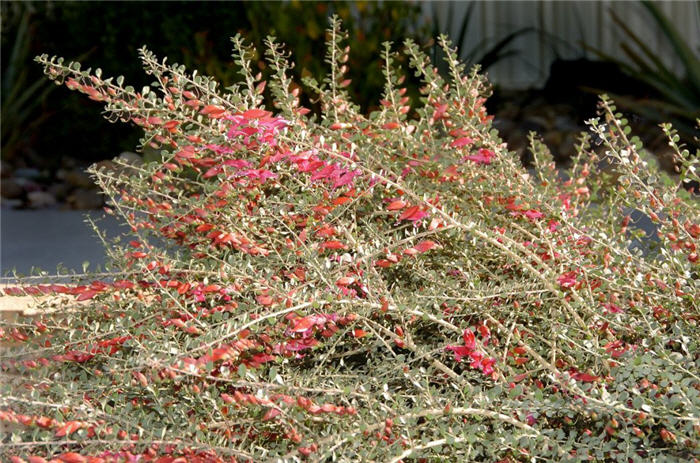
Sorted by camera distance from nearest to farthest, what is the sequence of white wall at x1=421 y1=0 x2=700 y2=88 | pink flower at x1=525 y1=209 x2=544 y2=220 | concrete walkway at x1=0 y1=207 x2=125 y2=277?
pink flower at x1=525 y1=209 x2=544 y2=220
concrete walkway at x1=0 y1=207 x2=125 y2=277
white wall at x1=421 y1=0 x2=700 y2=88

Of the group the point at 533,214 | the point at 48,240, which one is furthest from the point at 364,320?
the point at 48,240

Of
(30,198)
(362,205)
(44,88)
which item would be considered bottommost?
(30,198)

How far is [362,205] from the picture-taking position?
6.97 ft

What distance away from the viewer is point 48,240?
17.6ft

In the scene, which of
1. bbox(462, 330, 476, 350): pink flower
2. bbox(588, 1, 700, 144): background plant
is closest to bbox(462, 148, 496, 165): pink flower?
bbox(462, 330, 476, 350): pink flower

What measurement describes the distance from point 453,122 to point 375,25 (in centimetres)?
381

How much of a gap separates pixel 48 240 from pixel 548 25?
478cm

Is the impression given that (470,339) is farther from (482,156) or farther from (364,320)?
(482,156)

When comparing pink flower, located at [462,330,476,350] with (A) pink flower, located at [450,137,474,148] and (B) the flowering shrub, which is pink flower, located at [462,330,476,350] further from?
(A) pink flower, located at [450,137,474,148]

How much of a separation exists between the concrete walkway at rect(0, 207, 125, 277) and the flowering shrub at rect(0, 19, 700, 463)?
222 cm

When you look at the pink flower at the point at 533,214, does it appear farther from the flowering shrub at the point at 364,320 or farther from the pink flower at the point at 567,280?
the pink flower at the point at 567,280

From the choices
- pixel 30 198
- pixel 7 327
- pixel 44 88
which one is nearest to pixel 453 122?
pixel 7 327

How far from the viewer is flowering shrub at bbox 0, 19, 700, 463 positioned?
5.07 feet

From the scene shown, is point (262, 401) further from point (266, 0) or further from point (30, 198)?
point (30, 198)
